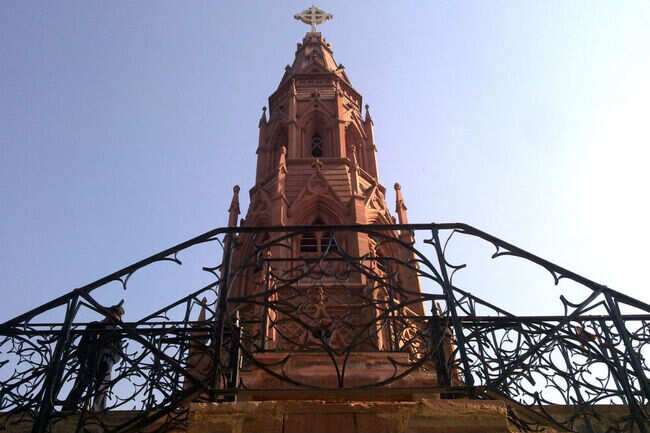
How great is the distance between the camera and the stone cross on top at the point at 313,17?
3962 centimetres

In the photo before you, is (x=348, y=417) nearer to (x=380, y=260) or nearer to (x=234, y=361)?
(x=234, y=361)

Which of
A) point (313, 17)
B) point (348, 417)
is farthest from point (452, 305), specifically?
point (313, 17)

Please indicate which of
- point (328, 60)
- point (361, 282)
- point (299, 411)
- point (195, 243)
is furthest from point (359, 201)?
point (299, 411)

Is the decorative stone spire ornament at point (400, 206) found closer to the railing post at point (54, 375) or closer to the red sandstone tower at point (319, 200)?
the red sandstone tower at point (319, 200)

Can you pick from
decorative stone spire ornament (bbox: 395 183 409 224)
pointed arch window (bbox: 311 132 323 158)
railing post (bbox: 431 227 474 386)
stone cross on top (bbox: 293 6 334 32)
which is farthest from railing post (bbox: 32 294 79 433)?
stone cross on top (bbox: 293 6 334 32)

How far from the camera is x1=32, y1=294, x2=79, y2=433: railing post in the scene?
4535mm

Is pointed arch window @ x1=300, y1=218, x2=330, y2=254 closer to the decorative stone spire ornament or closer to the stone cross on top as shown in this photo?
the decorative stone spire ornament

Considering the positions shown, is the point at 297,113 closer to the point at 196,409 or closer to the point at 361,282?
the point at 361,282

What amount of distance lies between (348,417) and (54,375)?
2.57 metres

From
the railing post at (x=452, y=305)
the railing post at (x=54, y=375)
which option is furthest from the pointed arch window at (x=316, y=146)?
the railing post at (x=54, y=375)

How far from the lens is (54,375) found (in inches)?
190

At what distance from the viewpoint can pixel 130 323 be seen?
17.7 feet

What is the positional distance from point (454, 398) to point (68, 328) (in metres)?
3.31

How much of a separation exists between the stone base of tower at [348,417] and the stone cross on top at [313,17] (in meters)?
38.1
